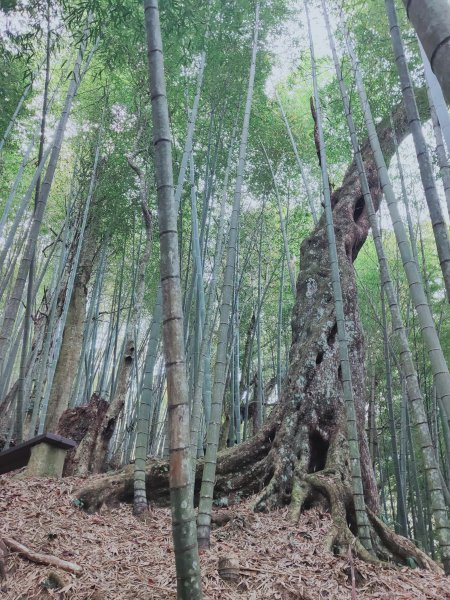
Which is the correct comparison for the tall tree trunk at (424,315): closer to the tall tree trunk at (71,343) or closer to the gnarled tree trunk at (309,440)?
the gnarled tree trunk at (309,440)

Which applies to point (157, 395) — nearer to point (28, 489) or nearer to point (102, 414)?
point (102, 414)

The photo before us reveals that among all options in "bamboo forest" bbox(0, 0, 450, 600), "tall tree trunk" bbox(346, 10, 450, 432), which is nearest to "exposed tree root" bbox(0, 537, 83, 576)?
"bamboo forest" bbox(0, 0, 450, 600)

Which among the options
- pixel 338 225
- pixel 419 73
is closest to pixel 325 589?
pixel 338 225

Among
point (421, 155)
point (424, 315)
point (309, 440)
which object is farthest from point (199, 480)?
point (421, 155)

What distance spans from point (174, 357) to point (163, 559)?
4.84 ft

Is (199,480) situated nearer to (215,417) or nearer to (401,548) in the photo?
(215,417)

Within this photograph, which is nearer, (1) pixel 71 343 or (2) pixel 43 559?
(2) pixel 43 559

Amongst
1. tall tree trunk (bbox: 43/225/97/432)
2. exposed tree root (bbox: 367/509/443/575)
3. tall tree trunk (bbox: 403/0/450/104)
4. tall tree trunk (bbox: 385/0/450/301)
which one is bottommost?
exposed tree root (bbox: 367/509/443/575)

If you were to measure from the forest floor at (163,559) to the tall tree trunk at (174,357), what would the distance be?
771mm

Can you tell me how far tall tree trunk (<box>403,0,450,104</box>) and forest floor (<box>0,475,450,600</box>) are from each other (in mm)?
1636

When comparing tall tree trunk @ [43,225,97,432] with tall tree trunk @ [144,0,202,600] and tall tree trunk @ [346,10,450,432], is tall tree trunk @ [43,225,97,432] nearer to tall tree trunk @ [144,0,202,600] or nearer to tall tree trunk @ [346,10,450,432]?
tall tree trunk @ [346,10,450,432]

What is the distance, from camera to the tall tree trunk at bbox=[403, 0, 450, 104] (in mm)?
819

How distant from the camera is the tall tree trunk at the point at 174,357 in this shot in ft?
4.30

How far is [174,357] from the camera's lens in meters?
1.42
